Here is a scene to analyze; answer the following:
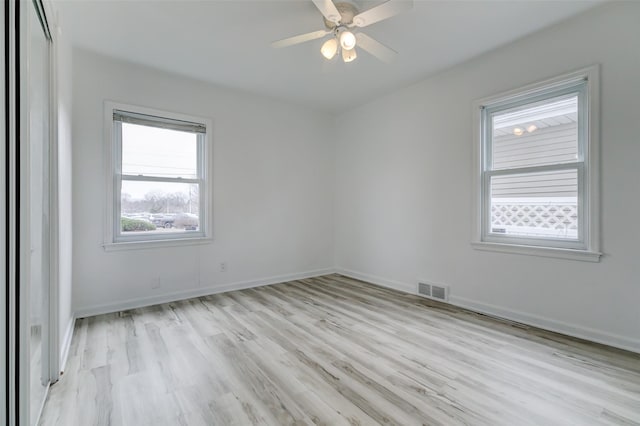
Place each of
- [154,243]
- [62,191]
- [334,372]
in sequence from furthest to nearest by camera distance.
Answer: [154,243]
[62,191]
[334,372]

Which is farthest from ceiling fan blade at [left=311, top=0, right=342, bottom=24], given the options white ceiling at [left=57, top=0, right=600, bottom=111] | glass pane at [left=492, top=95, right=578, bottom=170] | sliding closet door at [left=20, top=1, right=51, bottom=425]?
glass pane at [left=492, top=95, right=578, bottom=170]

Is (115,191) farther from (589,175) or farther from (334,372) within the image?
(589,175)

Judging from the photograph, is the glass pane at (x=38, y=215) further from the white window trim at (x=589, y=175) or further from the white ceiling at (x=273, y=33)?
the white window trim at (x=589, y=175)

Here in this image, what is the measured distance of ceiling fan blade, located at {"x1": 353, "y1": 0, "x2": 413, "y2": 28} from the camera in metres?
1.86

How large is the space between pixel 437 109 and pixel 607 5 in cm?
154

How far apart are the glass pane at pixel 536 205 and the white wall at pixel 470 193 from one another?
241 mm

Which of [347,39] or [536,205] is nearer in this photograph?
[347,39]

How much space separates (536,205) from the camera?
9.49 ft

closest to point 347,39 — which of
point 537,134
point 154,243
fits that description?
point 537,134

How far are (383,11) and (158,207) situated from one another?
306cm

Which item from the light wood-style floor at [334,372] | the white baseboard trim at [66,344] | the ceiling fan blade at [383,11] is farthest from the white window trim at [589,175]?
the white baseboard trim at [66,344]

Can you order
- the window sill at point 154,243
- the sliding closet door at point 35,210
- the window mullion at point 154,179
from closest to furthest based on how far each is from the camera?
1. the sliding closet door at point 35,210
2. the window sill at point 154,243
3. the window mullion at point 154,179

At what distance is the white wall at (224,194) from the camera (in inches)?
120

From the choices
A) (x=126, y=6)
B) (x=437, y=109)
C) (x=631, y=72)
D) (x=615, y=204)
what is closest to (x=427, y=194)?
(x=437, y=109)
